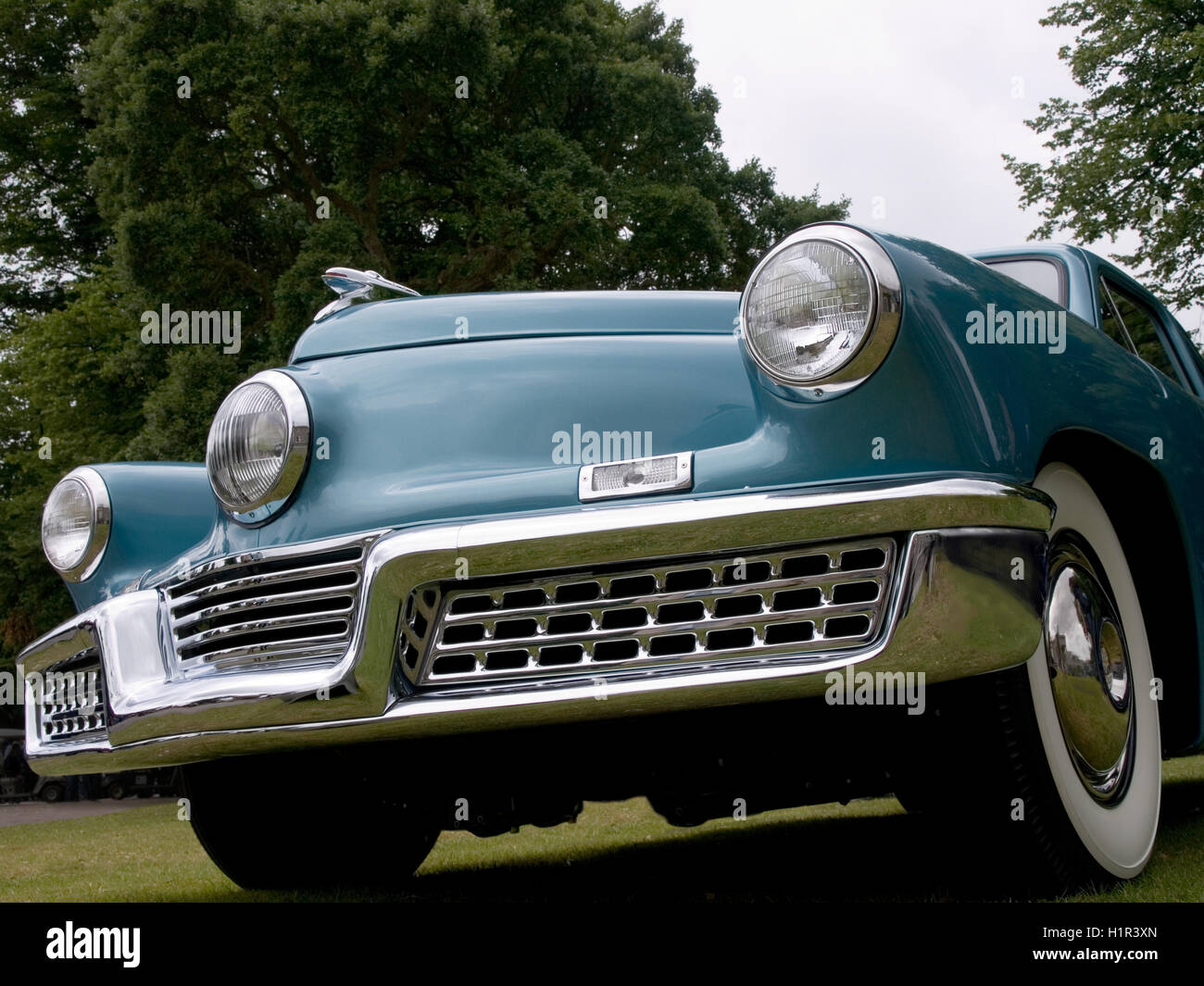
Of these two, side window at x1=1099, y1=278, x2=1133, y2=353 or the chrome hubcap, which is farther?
side window at x1=1099, y1=278, x2=1133, y2=353

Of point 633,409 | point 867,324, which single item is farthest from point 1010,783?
point 633,409

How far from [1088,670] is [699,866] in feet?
4.94

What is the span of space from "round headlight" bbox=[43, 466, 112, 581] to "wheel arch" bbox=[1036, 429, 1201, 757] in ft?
7.75

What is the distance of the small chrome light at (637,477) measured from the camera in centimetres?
205

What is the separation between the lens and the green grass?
2.57 m

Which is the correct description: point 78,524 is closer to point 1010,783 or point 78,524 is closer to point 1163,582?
point 1010,783

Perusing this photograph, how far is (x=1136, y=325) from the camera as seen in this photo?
367 centimetres

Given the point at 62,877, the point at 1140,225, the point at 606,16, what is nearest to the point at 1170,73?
the point at 1140,225

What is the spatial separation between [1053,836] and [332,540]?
137cm

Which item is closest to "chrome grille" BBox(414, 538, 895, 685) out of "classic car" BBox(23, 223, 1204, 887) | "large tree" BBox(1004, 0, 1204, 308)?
"classic car" BBox(23, 223, 1204, 887)

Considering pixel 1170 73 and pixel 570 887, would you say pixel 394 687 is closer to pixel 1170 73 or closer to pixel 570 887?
pixel 570 887

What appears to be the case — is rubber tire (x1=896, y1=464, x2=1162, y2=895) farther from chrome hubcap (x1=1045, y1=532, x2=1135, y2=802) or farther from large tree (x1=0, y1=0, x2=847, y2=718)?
large tree (x1=0, y1=0, x2=847, y2=718)

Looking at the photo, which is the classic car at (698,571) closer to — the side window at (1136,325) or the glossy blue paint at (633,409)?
the glossy blue paint at (633,409)

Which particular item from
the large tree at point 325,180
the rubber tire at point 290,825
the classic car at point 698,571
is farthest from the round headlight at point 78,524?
the large tree at point 325,180
